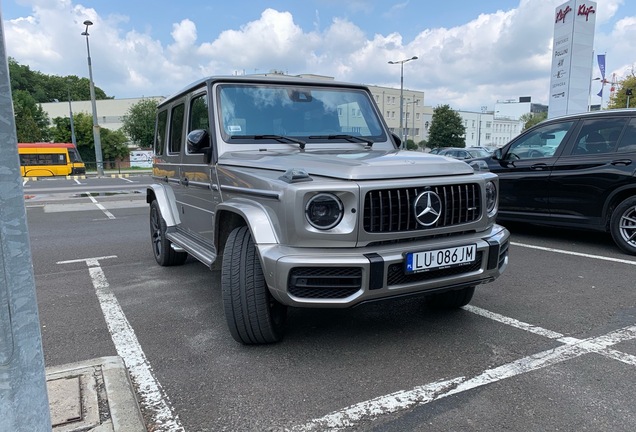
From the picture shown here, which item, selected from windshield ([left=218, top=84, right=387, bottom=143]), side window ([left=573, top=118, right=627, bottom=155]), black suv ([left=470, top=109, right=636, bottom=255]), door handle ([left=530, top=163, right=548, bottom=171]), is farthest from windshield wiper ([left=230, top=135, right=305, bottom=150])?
side window ([left=573, top=118, right=627, bottom=155])

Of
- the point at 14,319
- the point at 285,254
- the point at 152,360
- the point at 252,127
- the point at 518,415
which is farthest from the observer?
the point at 252,127

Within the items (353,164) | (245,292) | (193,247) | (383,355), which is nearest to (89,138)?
(193,247)

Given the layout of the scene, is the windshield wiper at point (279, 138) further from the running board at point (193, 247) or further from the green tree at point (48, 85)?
the green tree at point (48, 85)

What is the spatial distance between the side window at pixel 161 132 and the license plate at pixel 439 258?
12.6 feet

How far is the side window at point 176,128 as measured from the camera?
4852mm

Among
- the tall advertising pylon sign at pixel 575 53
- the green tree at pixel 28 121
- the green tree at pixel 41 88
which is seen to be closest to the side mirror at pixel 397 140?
the tall advertising pylon sign at pixel 575 53

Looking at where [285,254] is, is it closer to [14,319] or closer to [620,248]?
[14,319]

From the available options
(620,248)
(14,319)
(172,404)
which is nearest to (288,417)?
(172,404)

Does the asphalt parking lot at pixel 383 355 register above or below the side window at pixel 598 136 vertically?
below

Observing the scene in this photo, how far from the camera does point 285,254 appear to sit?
2.76 m

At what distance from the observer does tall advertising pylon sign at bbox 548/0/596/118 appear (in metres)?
20.1

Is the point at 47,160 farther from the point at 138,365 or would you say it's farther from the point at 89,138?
the point at 138,365

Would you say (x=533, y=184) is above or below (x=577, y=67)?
below

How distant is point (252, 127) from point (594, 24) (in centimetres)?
2222
